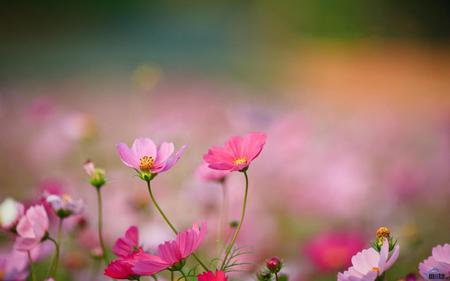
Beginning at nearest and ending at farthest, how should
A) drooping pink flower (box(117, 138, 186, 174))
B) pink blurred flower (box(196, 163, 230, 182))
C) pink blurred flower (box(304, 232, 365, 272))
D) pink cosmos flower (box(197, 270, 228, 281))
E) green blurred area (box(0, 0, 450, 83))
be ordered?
pink cosmos flower (box(197, 270, 228, 281))
drooping pink flower (box(117, 138, 186, 174))
pink blurred flower (box(196, 163, 230, 182))
pink blurred flower (box(304, 232, 365, 272))
green blurred area (box(0, 0, 450, 83))

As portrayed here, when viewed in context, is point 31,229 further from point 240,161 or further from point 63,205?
point 240,161

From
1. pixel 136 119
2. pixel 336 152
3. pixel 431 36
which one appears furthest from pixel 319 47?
pixel 336 152

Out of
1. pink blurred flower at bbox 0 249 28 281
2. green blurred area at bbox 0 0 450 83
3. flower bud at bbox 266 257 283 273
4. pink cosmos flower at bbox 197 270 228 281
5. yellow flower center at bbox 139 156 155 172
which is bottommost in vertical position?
pink blurred flower at bbox 0 249 28 281

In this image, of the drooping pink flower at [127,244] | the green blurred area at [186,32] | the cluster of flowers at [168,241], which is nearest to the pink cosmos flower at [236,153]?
the cluster of flowers at [168,241]

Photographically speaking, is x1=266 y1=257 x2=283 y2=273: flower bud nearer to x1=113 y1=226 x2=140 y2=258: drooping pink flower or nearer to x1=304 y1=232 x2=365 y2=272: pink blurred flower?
x1=113 y1=226 x2=140 y2=258: drooping pink flower

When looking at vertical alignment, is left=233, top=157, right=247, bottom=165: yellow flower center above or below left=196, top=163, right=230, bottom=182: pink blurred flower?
above

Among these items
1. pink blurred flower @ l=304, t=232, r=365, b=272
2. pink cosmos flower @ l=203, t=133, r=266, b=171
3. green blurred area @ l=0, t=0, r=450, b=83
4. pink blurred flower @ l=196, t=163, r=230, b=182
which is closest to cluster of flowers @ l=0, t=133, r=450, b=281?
pink cosmos flower @ l=203, t=133, r=266, b=171

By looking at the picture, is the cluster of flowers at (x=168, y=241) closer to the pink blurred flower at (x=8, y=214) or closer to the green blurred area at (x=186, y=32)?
the pink blurred flower at (x=8, y=214)

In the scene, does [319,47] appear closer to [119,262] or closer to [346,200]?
[346,200]

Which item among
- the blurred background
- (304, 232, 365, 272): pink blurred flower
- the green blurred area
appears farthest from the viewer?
the green blurred area
